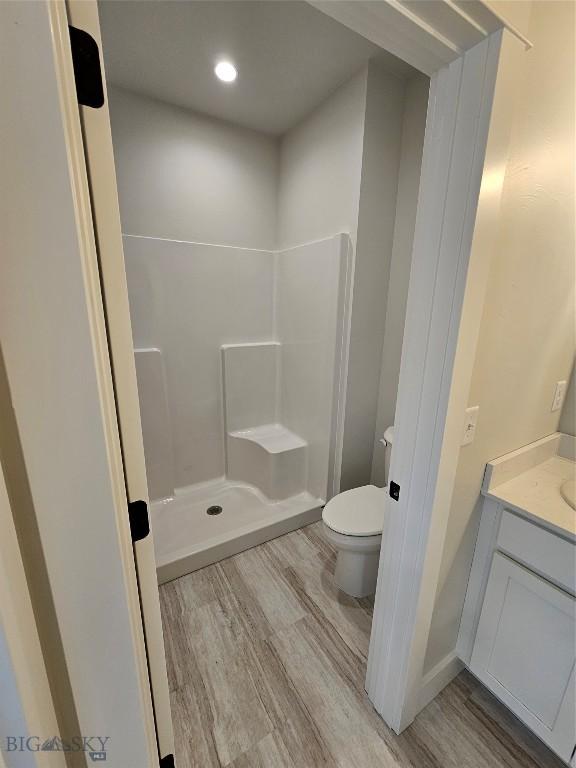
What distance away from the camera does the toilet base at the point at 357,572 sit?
5.21 ft

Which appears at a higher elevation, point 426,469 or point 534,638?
point 426,469

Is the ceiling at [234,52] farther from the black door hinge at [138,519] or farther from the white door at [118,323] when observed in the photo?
the black door hinge at [138,519]

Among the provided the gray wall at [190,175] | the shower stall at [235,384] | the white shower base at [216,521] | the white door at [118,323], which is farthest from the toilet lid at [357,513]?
the gray wall at [190,175]

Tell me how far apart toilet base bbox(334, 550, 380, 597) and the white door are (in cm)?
111

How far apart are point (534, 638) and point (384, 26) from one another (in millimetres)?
1661

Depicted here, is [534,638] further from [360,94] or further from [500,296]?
[360,94]

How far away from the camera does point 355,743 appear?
3.58 feet

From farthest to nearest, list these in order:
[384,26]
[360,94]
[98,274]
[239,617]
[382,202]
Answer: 1. [382,202]
2. [360,94]
3. [239,617]
4. [384,26]
5. [98,274]

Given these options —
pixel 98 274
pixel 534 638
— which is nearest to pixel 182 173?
pixel 98 274

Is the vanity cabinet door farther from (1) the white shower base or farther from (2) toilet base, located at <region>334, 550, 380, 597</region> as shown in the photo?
(1) the white shower base

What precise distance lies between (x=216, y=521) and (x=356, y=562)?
103 centimetres

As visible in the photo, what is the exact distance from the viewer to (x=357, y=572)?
1604 mm

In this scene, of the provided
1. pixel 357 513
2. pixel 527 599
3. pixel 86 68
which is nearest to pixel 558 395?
pixel 527 599

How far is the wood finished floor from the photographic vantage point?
1.07 m
